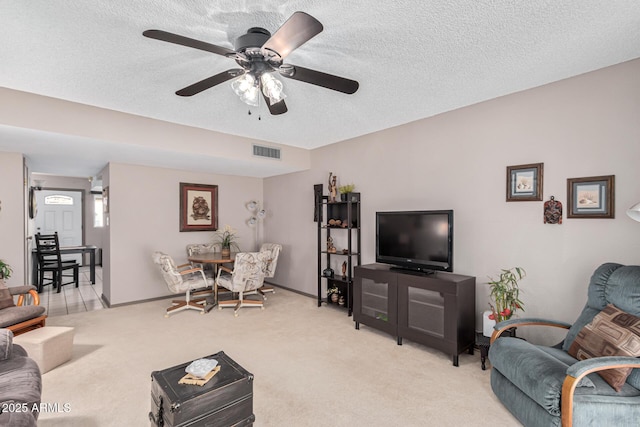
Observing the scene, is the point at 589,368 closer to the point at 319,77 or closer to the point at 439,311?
the point at 439,311

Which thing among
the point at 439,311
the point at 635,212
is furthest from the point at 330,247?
the point at 635,212

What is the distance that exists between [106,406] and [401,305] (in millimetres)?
2782

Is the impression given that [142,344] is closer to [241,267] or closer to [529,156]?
[241,267]

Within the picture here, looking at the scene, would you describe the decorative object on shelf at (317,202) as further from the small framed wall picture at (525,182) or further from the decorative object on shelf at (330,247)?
the small framed wall picture at (525,182)

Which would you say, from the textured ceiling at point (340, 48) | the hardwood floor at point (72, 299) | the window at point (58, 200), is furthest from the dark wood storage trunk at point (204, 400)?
the window at point (58, 200)

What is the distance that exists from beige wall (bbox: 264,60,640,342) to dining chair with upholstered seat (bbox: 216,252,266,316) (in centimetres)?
162

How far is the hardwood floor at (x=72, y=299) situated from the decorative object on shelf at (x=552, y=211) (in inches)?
239

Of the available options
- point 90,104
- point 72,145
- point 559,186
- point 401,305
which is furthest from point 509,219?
point 72,145

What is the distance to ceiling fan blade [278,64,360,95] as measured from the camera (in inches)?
77.6

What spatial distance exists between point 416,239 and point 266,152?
2.74 metres

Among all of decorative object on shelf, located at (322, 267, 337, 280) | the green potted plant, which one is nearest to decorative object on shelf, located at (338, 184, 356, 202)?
decorative object on shelf, located at (322, 267, 337, 280)

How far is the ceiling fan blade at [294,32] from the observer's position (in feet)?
4.75

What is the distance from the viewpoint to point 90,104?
3.36 meters

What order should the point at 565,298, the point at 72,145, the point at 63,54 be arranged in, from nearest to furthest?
the point at 63,54 < the point at 565,298 < the point at 72,145
